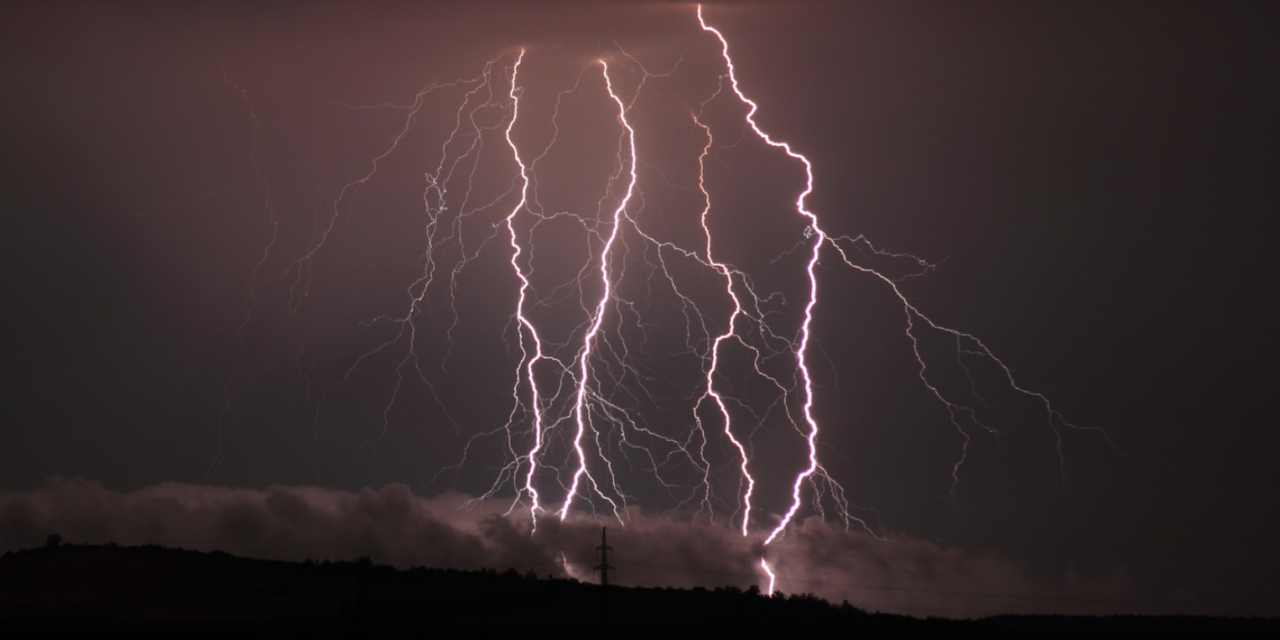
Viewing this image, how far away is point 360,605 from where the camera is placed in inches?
1093

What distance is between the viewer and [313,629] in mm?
23969

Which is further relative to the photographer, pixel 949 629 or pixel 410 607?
pixel 410 607

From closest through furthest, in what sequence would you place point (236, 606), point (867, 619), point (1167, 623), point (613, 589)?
point (867, 619) < point (236, 606) < point (613, 589) < point (1167, 623)

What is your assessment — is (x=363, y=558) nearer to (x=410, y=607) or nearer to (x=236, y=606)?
(x=410, y=607)

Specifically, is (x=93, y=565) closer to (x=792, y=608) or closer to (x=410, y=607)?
(x=410, y=607)

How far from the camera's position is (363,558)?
2756 cm

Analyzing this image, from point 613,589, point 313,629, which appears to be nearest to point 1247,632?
point 613,589

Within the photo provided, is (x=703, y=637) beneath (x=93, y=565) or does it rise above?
beneath

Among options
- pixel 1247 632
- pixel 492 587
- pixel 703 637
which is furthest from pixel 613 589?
pixel 1247 632

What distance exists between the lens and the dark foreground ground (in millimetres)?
23953

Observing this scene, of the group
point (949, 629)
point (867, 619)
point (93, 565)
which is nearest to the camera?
point (949, 629)

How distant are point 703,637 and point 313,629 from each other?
840cm

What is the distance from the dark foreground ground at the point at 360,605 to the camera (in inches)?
943

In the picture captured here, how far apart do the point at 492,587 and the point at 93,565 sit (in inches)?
493
